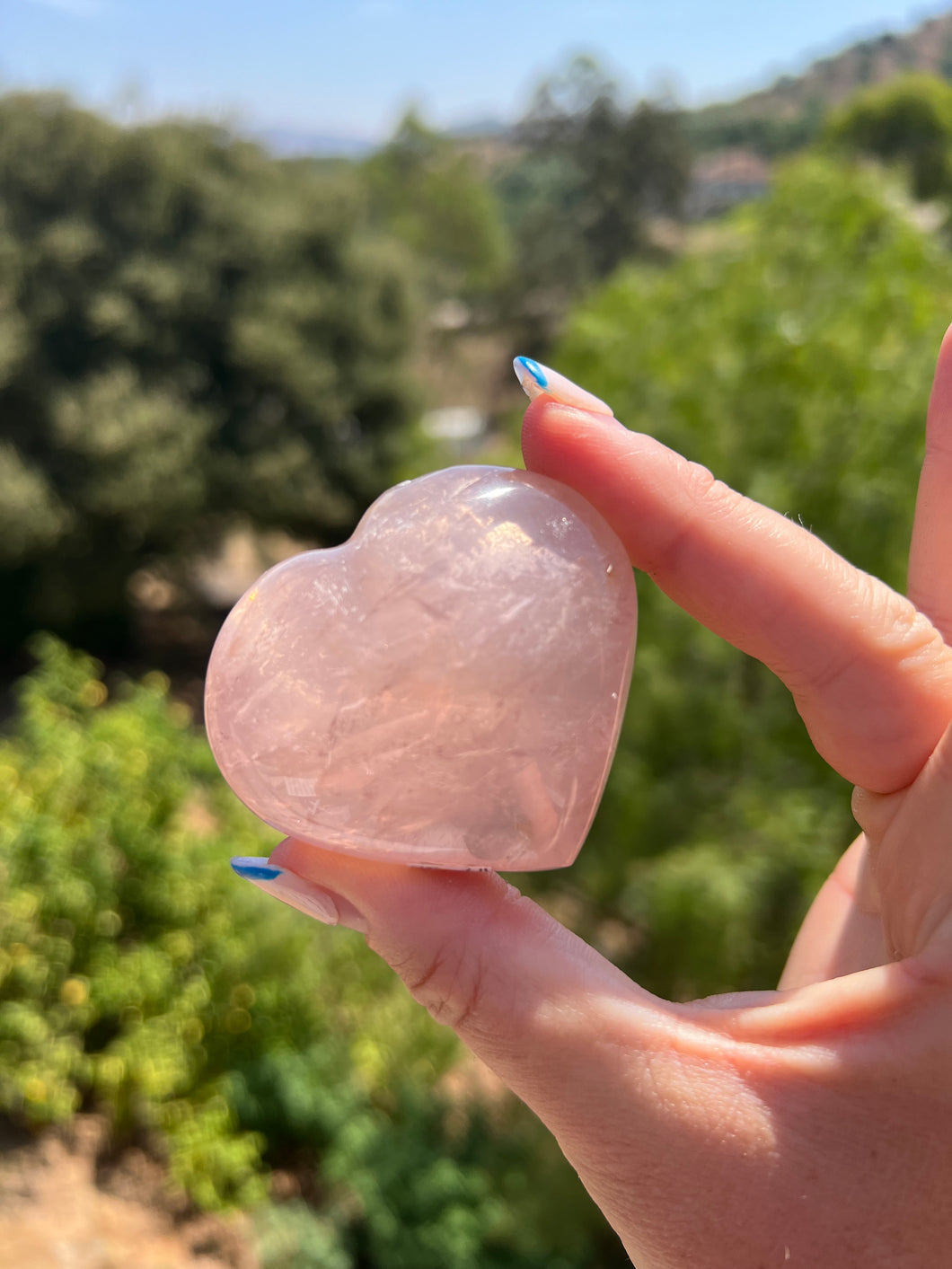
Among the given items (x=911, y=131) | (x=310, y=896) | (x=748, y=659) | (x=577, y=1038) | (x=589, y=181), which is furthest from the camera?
(x=589, y=181)

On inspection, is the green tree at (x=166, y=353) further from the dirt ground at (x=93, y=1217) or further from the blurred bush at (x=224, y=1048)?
the dirt ground at (x=93, y=1217)

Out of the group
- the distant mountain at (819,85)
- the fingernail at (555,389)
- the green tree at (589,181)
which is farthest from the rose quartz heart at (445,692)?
the green tree at (589,181)

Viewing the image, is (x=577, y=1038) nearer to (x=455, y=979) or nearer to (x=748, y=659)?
(x=455, y=979)

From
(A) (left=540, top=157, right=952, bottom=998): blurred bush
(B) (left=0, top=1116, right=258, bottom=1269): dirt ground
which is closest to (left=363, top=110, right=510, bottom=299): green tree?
(A) (left=540, top=157, right=952, bottom=998): blurred bush

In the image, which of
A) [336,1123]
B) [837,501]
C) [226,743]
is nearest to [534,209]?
[837,501]

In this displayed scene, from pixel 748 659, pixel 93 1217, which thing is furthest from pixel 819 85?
pixel 93 1217
